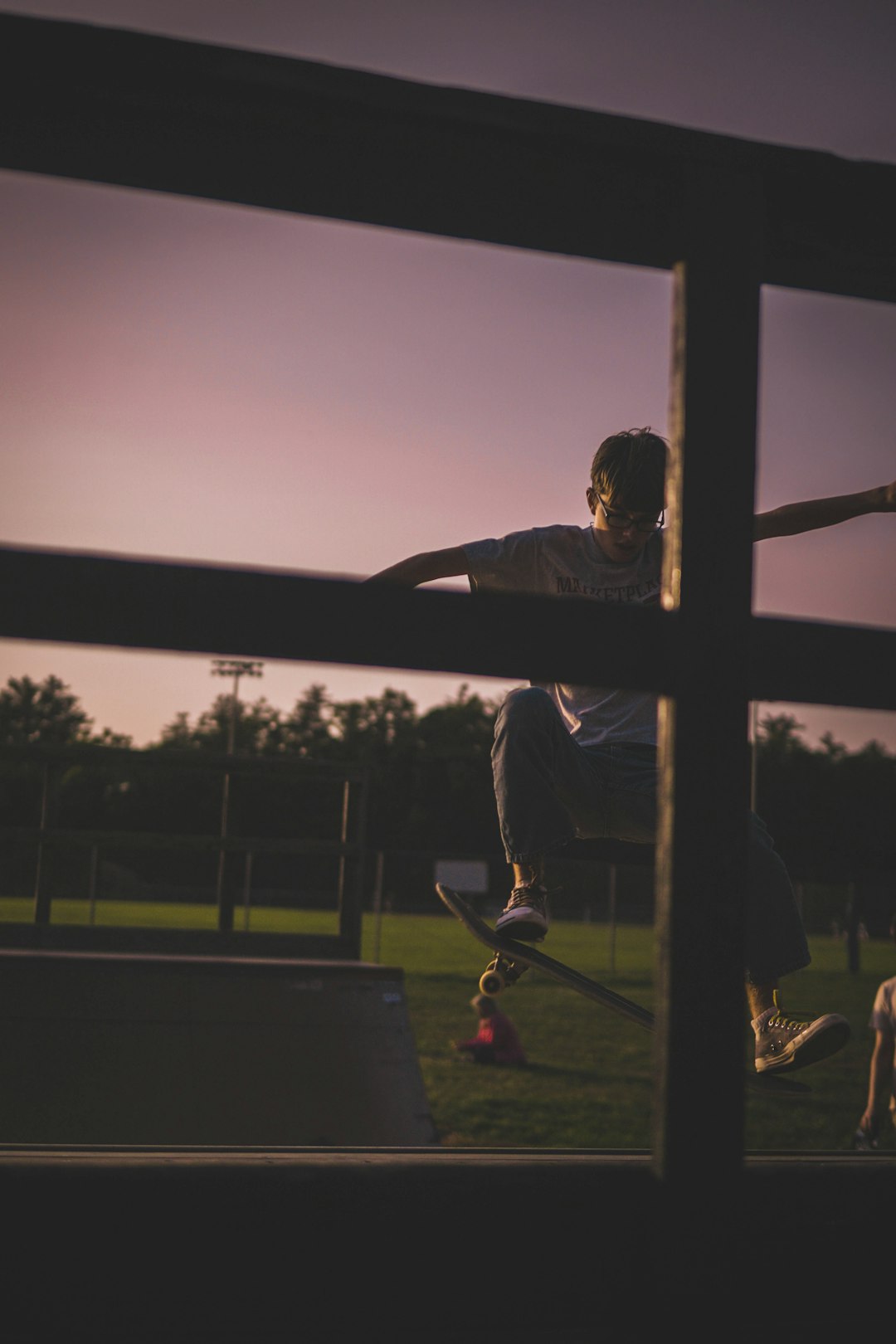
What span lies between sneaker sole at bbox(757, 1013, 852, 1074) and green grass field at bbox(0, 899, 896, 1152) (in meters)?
0.11

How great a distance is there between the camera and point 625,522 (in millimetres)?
3121

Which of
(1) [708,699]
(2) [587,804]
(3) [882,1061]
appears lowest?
(3) [882,1061]

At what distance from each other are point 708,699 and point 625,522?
66.8 inches

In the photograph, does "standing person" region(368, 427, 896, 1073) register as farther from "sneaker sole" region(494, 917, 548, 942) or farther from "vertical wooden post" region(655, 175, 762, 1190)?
"vertical wooden post" region(655, 175, 762, 1190)

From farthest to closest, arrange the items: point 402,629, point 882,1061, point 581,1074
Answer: point 581,1074
point 882,1061
point 402,629

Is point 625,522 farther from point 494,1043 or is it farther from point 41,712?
point 41,712

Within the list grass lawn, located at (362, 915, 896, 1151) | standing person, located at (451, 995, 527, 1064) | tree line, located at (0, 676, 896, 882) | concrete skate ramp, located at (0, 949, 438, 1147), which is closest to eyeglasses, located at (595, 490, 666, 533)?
grass lawn, located at (362, 915, 896, 1151)

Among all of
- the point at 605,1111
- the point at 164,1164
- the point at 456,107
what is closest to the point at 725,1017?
the point at 164,1164

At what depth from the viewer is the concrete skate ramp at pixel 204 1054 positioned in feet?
19.2

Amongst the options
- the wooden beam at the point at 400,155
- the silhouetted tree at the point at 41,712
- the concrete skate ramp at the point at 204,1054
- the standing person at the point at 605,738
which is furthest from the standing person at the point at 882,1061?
the silhouetted tree at the point at 41,712

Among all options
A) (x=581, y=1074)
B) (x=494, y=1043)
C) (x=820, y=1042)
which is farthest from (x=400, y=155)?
(x=494, y=1043)

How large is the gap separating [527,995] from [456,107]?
27.1m

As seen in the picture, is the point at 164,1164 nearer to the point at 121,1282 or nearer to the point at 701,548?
the point at 121,1282

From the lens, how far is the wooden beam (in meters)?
1.42
